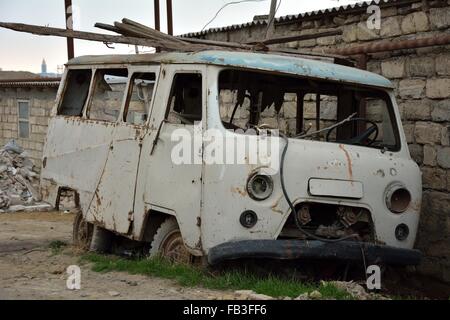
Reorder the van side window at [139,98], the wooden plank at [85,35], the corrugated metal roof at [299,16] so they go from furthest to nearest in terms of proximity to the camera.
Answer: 1. the corrugated metal roof at [299,16]
2. the wooden plank at [85,35]
3. the van side window at [139,98]

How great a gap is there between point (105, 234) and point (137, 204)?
1.35 m

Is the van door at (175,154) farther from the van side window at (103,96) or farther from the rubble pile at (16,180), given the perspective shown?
the rubble pile at (16,180)

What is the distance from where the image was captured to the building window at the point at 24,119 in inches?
738

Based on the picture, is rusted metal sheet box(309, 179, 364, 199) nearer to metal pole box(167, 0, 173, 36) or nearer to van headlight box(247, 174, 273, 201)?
van headlight box(247, 174, 273, 201)

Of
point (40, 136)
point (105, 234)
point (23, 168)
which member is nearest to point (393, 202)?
point (105, 234)

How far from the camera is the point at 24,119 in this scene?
18.9 m

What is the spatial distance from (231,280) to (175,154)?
113 cm

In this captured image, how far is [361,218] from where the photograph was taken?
5.74m

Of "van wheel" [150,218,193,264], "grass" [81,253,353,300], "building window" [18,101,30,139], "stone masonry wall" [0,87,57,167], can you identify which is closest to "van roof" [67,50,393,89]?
"van wheel" [150,218,193,264]

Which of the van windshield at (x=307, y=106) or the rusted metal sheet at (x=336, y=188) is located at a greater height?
the van windshield at (x=307, y=106)

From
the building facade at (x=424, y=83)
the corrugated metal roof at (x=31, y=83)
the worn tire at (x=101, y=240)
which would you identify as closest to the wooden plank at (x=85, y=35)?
the worn tire at (x=101, y=240)

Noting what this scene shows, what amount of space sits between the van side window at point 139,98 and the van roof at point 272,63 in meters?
0.22

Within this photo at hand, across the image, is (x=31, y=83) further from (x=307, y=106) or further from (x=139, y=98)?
(x=307, y=106)

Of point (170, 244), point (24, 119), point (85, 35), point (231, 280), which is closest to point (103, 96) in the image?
point (85, 35)
